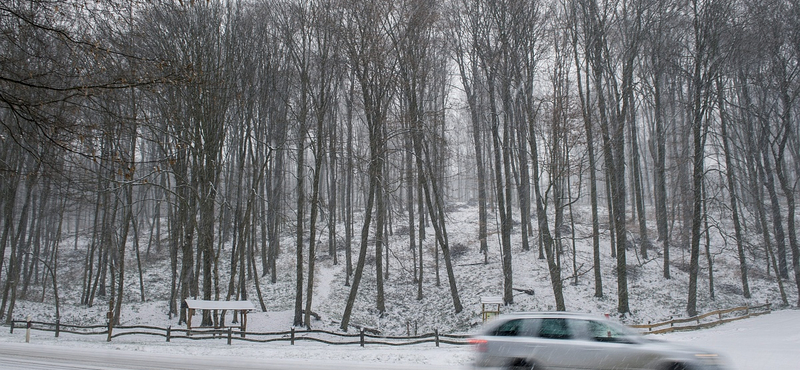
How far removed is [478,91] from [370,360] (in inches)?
798

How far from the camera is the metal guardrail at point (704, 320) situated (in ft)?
62.5

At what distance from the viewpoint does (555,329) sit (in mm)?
8602

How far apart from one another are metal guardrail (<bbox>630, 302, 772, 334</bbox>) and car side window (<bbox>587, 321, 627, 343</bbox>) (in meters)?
11.5

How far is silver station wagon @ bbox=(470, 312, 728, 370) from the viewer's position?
7816 mm

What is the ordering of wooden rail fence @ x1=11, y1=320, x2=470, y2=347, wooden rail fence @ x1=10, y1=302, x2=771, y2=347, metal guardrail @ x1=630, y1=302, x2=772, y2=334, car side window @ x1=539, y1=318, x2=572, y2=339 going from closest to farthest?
1. car side window @ x1=539, y1=318, x2=572, y2=339
2. wooden rail fence @ x1=11, y1=320, x2=470, y2=347
3. wooden rail fence @ x1=10, y1=302, x2=771, y2=347
4. metal guardrail @ x1=630, y1=302, x2=772, y2=334

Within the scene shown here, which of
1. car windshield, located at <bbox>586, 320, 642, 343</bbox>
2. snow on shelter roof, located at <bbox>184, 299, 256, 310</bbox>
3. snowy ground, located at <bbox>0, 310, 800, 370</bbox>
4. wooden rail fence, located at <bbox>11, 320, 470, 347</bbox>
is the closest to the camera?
car windshield, located at <bbox>586, 320, 642, 343</bbox>

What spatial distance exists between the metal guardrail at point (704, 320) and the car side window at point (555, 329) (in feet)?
38.6

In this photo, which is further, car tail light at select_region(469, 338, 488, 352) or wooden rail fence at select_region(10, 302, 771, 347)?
wooden rail fence at select_region(10, 302, 771, 347)

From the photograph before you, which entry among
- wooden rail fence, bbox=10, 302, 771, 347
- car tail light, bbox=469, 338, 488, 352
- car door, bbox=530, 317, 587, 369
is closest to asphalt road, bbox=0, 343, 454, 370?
car tail light, bbox=469, 338, 488, 352

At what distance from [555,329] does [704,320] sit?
1759 centimetres

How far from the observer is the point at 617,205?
23.3 m

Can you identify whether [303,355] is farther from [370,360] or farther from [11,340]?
[11,340]

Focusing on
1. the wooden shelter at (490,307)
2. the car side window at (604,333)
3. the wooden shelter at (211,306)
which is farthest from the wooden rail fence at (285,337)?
the car side window at (604,333)

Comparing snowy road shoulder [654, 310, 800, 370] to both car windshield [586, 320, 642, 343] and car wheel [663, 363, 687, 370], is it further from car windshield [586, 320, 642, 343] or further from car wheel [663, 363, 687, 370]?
car windshield [586, 320, 642, 343]
